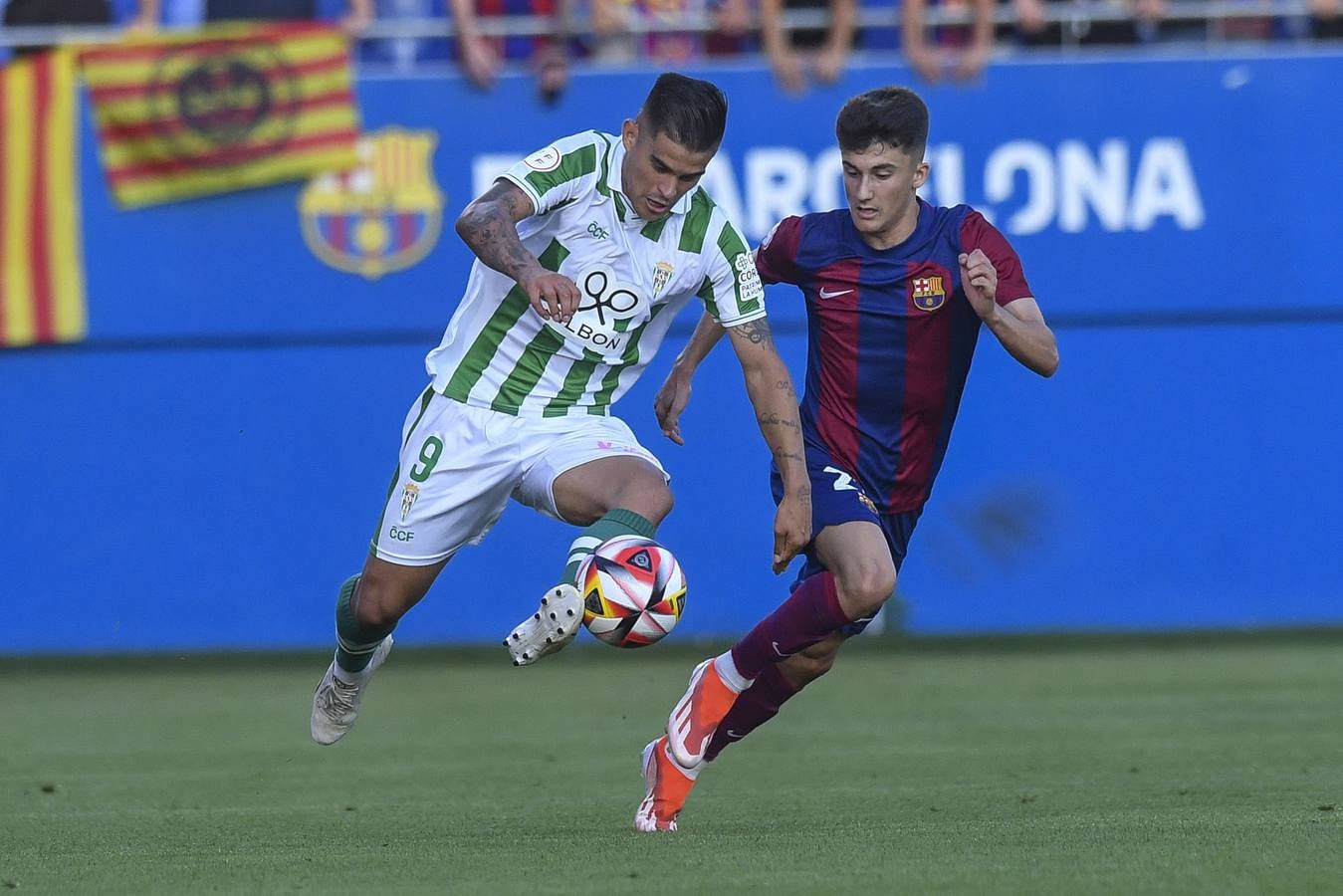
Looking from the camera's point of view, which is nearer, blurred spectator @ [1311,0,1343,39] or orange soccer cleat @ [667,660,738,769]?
orange soccer cleat @ [667,660,738,769]

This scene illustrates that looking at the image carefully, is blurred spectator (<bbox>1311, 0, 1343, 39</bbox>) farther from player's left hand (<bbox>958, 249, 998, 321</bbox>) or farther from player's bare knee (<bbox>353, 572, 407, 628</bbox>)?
player's bare knee (<bbox>353, 572, 407, 628</bbox>)

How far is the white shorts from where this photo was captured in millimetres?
6652

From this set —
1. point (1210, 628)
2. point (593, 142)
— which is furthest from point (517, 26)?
point (593, 142)

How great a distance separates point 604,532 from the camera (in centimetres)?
605

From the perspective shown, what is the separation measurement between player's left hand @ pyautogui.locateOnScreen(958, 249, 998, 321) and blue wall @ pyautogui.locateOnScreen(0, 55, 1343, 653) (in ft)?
21.7

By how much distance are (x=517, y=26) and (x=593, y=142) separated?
6.68m

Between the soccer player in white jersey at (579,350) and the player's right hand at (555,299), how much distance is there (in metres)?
0.18

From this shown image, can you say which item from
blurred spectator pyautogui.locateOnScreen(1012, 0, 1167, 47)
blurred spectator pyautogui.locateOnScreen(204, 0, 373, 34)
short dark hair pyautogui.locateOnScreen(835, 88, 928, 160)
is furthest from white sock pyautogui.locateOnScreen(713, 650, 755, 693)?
blurred spectator pyautogui.locateOnScreen(1012, 0, 1167, 47)

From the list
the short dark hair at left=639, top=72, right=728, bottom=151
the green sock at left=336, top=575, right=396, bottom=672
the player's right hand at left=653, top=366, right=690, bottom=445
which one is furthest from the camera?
the green sock at left=336, top=575, right=396, bottom=672

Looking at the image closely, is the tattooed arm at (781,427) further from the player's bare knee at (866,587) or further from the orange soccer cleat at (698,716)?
the orange soccer cleat at (698,716)

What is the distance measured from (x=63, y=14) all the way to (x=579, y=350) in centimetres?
753

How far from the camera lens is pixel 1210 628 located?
1345 centimetres

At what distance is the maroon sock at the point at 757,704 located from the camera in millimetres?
6582

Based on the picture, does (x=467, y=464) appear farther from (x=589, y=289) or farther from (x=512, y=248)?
(x=512, y=248)
